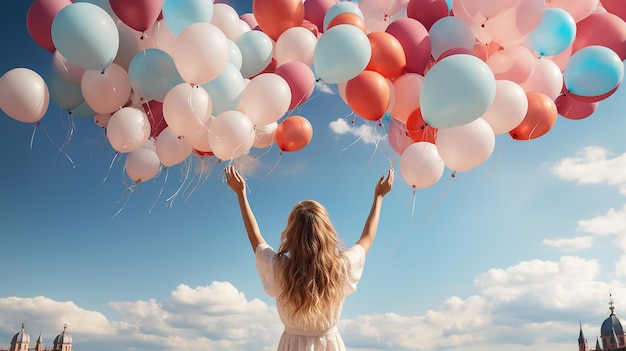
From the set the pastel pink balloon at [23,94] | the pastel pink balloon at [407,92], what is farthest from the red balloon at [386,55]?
the pastel pink balloon at [23,94]

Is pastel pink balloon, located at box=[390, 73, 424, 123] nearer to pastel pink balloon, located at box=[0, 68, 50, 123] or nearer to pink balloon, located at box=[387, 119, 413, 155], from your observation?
pink balloon, located at box=[387, 119, 413, 155]

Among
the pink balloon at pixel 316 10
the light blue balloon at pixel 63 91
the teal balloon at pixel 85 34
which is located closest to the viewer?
the teal balloon at pixel 85 34

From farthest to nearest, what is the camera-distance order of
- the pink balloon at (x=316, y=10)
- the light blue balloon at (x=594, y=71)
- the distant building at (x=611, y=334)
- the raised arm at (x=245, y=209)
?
the distant building at (x=611, y=334) < the pink balloon at (x=316, y=10) < the light blue balloon at (x=594, y=71) < the raised arm at (x=245, y=209)

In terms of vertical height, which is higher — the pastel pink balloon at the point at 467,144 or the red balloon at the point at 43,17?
the red balloon at the point at 43,17

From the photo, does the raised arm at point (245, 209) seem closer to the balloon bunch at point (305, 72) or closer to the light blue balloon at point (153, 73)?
the balloon bunch at point (305, 72)

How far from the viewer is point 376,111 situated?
187 inches

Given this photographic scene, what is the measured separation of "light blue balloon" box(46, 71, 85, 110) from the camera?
507 centimetres

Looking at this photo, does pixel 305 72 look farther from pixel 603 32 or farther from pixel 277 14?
pixel 603 32

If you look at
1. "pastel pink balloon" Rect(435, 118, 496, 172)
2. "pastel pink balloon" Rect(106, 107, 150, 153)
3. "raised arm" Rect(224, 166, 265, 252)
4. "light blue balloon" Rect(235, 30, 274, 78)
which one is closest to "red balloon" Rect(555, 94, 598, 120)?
"pastel pink balloon" Rect(435, 118, 496, 172)

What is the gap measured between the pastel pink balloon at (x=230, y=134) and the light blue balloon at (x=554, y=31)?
113 inches

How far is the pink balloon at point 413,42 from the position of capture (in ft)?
15.9

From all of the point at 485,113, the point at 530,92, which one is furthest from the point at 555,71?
the point at 485,113

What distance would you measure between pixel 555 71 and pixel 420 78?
4.57 ft

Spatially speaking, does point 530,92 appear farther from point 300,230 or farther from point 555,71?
point 300,230
